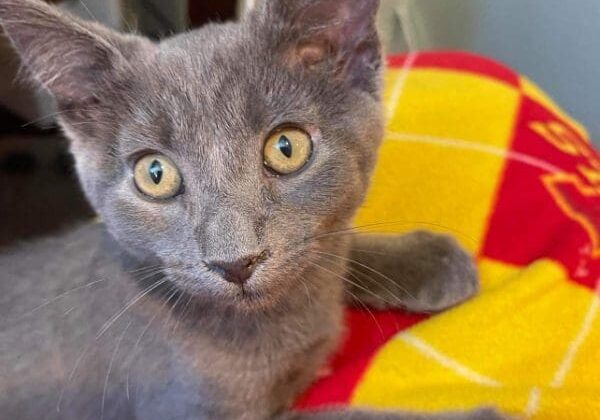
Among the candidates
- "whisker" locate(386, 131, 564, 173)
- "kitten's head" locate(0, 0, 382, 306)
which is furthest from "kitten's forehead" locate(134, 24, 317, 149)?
"whisker" locate(386, 131, 564, 173)

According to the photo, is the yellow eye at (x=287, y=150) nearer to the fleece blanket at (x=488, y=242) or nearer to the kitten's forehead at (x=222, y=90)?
the kitten's forehead at (x=222, y=90)

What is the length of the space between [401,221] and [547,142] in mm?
280

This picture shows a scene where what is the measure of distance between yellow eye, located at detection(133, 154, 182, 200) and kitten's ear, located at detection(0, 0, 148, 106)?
4.4 inches

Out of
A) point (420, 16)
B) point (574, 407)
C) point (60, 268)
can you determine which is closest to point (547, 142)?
point (574, 407)

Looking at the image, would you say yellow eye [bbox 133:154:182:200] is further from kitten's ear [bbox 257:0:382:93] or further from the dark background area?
the dark background area

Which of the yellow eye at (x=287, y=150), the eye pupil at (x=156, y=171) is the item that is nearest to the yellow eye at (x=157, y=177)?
the eye pupil at (x=156, y=171)

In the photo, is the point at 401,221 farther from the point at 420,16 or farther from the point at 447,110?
the point at 420,16

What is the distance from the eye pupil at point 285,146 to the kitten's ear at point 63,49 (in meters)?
0.20

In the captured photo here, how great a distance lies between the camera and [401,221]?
118 cm

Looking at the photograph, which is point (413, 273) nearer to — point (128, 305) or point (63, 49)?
point (128, 305)

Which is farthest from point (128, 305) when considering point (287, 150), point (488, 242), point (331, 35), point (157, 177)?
point (488, 242)

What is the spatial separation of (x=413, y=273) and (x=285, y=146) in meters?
0.35

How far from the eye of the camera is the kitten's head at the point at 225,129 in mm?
777

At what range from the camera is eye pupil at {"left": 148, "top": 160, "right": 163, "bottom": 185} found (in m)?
0.82
